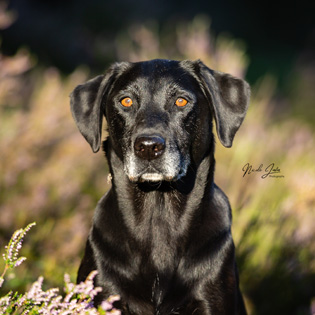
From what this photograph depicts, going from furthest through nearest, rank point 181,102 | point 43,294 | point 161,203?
1. point 161,203
2. point 181,102
3. point 43,294

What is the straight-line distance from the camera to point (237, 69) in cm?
602

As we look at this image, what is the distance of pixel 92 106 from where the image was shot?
3.43 meters

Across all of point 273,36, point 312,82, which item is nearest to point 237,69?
point 312,82

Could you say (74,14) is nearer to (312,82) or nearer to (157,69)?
(312,82)

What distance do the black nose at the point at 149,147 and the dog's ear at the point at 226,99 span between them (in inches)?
19.3

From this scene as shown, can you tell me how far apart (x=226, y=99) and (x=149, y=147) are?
0.68m

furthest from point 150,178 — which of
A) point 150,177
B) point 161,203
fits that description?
point 161,203

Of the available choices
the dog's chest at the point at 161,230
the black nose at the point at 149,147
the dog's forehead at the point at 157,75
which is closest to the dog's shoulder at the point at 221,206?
the dog's chest at the point at 161,230

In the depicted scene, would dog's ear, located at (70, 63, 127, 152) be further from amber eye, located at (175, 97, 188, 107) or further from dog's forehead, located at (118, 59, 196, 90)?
amber eye, located at (175, 97, 188, 107)

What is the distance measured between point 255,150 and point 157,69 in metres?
2.68

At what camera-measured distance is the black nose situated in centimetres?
294

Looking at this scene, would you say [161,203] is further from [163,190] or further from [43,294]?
[43,294]

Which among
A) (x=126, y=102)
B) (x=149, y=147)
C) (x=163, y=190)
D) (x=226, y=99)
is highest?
(x=226, y=99)

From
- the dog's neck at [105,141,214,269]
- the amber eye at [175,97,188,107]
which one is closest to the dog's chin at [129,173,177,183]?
the dog's neck at [105,141,214,269]
